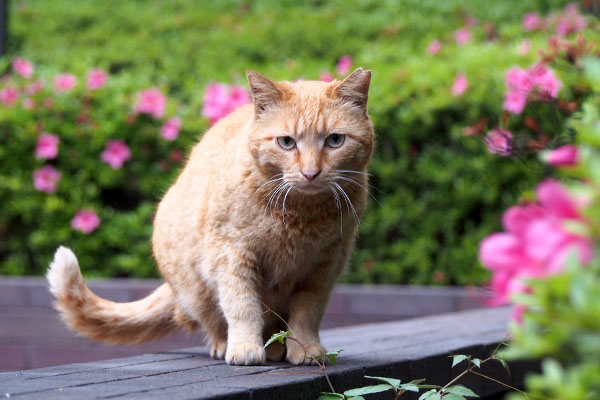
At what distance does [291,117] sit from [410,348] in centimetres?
109

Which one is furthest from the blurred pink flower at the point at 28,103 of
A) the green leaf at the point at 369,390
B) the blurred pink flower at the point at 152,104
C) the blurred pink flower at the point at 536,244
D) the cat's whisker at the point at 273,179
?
the blurred pink flower at the point at 536,244

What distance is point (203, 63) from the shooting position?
8734 mm

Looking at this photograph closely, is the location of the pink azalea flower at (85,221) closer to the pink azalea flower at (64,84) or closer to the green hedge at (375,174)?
the green hedge at (375,174)

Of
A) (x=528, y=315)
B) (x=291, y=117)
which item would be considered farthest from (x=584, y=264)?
(x=291, y=117)

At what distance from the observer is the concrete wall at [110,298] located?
555 centimetres

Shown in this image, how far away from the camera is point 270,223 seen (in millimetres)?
3096

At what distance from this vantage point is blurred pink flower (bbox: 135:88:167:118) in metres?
6.27

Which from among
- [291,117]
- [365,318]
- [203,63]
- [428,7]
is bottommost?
[365,318]

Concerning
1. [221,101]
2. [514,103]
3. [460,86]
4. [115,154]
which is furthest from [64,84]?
[514,103]

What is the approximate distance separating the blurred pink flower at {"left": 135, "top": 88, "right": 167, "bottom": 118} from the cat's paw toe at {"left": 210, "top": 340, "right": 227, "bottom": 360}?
317 cm

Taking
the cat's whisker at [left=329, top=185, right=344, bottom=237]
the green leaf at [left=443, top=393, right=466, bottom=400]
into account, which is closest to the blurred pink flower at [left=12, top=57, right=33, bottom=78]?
the cat's whisker at [left=329, top=185, right=344, bottom=237]

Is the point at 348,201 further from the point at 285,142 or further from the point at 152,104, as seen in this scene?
the point at 152,104

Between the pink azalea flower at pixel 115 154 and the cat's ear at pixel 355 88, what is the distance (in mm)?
3341

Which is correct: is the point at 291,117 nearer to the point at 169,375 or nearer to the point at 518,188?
the point at 169,375
